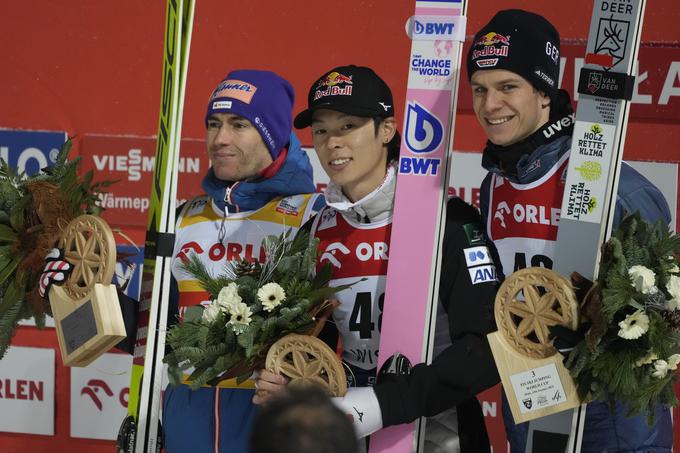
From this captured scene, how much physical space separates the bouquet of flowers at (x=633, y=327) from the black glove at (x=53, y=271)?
1339mm

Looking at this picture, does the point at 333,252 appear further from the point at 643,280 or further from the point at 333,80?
the point at 643,280

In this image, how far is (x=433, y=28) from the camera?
2635 mm

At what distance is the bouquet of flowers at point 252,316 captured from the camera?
2549mm

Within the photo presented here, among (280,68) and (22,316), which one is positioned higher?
(280,68)

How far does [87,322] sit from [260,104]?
0.84m

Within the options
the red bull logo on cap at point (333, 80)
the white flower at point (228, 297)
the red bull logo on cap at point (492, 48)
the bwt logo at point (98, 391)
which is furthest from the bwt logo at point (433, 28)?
the bwt logo at point (98, 391)

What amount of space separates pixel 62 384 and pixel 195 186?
105 centimetres

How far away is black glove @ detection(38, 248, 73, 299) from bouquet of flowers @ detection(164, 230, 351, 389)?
35cm

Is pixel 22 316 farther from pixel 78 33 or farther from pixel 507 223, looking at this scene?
pixel 78 33

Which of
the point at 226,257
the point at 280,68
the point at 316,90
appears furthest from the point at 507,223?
the point at 280,68

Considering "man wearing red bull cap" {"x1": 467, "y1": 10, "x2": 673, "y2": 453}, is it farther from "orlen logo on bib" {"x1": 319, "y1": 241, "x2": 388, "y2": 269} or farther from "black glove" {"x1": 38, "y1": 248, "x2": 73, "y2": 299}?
"black glove" {"x1": 38, "y1": 248, "x2": 73, "y2": 299}

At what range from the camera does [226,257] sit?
3025 millimetres

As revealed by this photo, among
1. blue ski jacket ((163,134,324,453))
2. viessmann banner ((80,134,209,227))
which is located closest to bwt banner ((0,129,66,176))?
viessmann banner ((80,134,209,227))

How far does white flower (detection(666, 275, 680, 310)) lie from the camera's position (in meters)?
2.26
